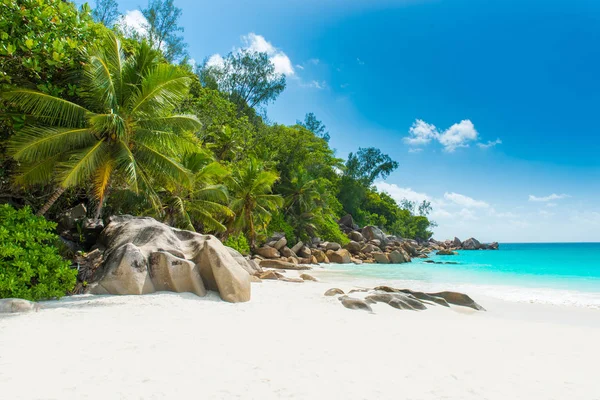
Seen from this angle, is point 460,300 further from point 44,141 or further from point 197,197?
point 197,197

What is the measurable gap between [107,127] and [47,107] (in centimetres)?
128

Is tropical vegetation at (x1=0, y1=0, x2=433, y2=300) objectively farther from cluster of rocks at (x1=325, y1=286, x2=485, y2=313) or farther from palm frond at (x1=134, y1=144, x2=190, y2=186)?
cluster of rocks at (x1=325, y1=286, x2=485, y2=313)

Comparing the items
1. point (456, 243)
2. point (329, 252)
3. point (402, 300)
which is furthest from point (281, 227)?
point (456, 243)

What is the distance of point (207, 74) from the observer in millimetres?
34250

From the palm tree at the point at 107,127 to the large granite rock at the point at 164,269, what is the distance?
71.7 inches

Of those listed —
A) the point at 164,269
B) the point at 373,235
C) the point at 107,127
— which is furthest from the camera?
the point at 373,235

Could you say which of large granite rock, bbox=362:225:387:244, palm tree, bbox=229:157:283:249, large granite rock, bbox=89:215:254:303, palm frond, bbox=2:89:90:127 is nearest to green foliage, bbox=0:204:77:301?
large granite rock, bbox=89:215:254:303

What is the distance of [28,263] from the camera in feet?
21.6

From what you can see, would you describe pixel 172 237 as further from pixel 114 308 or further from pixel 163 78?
pixel 163 78

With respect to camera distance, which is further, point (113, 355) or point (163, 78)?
point (163, 78)

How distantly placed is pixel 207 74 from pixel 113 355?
3406cm

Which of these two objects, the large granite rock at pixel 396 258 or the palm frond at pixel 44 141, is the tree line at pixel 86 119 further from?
the large granite rock at pixel 396 258

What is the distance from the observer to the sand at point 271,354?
357 centimetres

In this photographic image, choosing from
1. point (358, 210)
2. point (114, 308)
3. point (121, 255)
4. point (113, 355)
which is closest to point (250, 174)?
point (121, 255)
